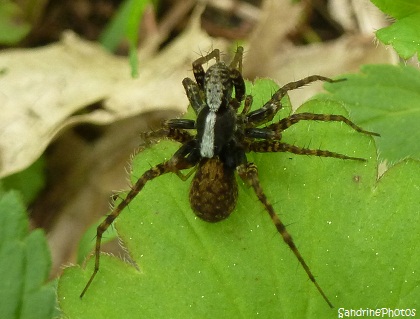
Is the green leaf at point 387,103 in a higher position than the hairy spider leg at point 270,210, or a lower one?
higher

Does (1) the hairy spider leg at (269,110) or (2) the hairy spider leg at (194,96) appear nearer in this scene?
(1) the hairy spider leg at (269,110)

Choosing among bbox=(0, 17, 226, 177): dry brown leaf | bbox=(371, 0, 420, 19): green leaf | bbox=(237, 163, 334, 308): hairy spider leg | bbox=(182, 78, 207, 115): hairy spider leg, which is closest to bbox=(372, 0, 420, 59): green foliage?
bbox=(371, 0, 420, 19): green leaf

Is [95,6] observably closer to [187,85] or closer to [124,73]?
[124,73]

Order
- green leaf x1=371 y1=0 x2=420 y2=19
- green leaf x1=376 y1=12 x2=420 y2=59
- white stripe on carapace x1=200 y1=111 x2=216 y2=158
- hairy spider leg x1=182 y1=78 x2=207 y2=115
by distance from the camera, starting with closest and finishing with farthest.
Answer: green leaf x1=376 y1=12 x2=420 y2=59 → green leaf x1=371 y1=0 x2=420 y2=19 → white stripe on carapace x1=200 y1=111 x2=216 y2=158 → hairy spider leg x1=182 y1=78 x2=207 y2=115

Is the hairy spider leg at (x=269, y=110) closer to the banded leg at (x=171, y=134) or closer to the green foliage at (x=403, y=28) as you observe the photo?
the banded leg at (x=171, y=134)

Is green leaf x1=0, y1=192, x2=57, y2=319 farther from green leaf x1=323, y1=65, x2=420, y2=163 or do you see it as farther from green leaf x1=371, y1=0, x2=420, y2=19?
green leaf x1=371, y1=0, x2=420, y2=19

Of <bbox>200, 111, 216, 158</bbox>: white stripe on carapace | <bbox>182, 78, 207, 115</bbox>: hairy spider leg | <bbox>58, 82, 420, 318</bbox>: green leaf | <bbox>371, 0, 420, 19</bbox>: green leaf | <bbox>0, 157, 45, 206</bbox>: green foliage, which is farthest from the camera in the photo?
<bbox>0, 157, 45, 206</bbox>: green foliage

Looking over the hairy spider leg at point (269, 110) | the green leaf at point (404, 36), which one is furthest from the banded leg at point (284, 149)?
the green leaf at point (404, 36)

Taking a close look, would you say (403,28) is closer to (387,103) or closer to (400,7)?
(400,7)
